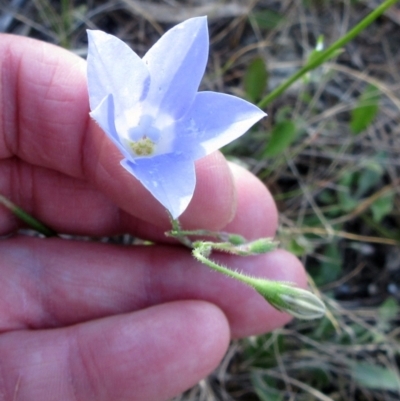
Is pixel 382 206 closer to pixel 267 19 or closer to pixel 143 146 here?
pixel 267 19

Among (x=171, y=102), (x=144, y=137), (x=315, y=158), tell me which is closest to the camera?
A: (x=171, y=102)

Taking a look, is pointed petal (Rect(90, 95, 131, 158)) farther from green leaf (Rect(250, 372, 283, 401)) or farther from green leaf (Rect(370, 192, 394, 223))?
green leaf (Rect(370, 192, 394, 223))

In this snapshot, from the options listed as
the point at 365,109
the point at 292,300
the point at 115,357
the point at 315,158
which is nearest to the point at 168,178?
the point at 292,300

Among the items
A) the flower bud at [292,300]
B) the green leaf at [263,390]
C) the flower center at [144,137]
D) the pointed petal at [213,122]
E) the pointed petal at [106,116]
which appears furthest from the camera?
the green leaf at [263,390]

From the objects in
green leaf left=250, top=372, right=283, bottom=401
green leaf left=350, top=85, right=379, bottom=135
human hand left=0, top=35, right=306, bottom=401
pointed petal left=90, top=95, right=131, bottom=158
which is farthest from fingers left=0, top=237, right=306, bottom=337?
green leaf left=350, top=85, right=379, bottom=135

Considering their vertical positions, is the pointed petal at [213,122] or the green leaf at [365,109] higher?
the pointed petal at [213,122]

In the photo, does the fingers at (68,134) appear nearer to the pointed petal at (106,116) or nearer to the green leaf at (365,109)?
the pointed petal at (106,116)

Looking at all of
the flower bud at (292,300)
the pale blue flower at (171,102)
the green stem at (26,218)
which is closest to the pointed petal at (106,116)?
the pale blue flower at (171,102)

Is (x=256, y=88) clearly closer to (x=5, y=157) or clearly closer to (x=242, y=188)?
(x=242, y=188)
